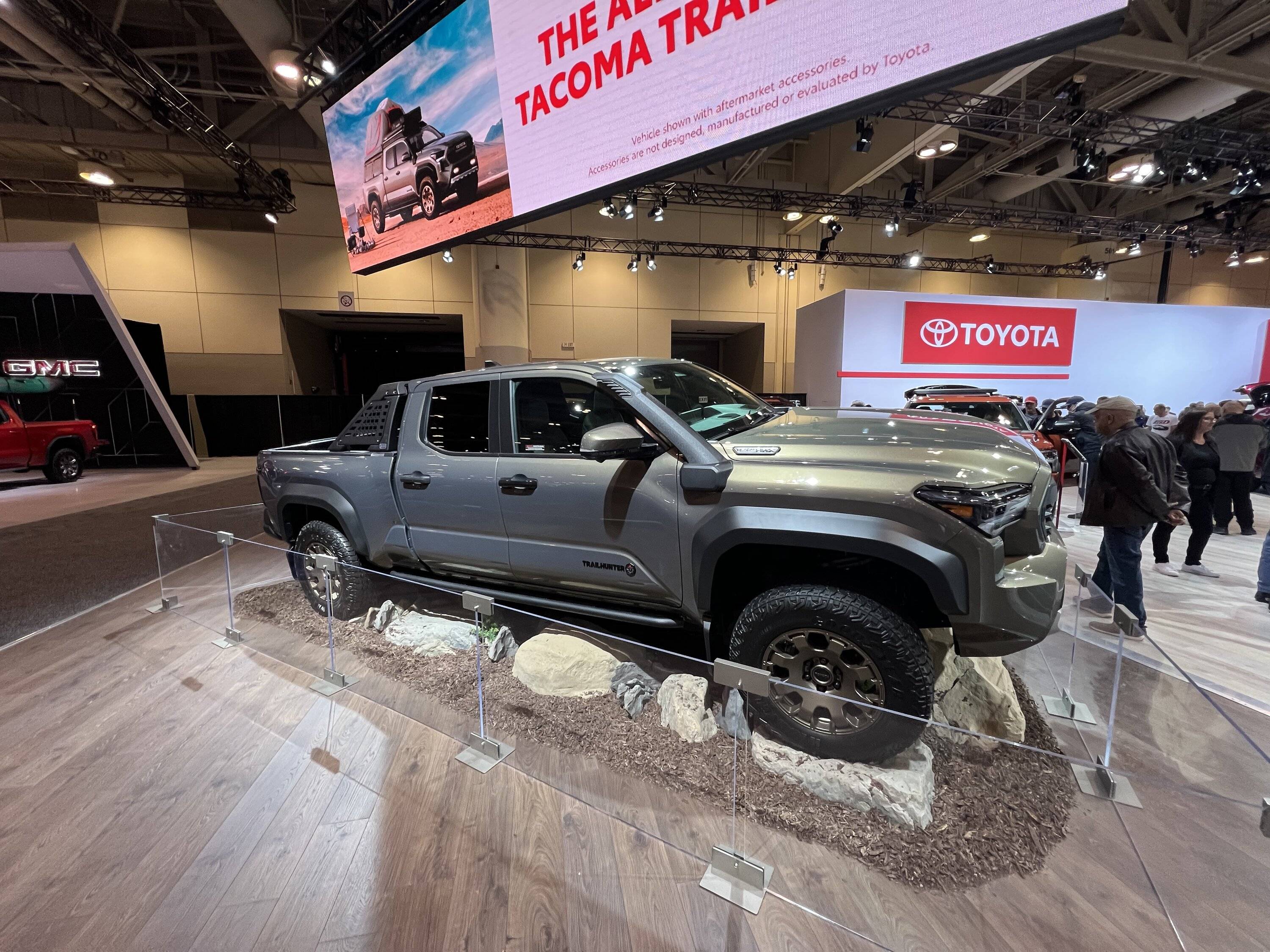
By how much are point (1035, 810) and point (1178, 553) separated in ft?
16.4

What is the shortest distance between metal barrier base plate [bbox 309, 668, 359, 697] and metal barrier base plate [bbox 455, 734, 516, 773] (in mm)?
878

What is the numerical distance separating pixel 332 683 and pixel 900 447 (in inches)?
113

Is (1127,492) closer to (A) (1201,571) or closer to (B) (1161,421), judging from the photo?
(A) (1201,571)

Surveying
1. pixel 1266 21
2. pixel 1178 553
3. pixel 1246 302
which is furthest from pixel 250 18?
pixel 1246 302

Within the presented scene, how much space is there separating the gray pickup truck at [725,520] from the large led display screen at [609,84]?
4.45 feet

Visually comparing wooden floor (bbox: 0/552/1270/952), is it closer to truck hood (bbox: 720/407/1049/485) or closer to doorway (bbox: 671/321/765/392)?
truck hood (bbox: 720/407/1049/485)

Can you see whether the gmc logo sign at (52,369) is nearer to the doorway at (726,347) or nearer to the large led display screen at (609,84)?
the large led display screen at (609,84)

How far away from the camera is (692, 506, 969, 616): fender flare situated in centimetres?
166

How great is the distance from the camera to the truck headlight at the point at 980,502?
1.67 metres

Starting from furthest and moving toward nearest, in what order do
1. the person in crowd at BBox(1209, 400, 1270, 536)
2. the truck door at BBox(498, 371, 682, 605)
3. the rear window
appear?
the rear window → the person in crowd at BBox(1209, 400, 1270, 536) → the truck door at BBox(498, 371, 682, 605)

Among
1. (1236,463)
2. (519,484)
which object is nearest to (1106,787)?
(519,484)

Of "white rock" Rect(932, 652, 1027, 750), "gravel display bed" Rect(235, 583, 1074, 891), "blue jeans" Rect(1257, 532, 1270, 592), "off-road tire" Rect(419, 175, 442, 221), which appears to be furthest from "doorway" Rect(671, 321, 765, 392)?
"gravel display bed" Rect(235, 583, 1074, 891)

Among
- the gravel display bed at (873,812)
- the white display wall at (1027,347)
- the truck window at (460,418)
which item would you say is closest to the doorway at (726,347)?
the white display wall at (1027,347)

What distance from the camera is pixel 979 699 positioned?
2.19 meters
